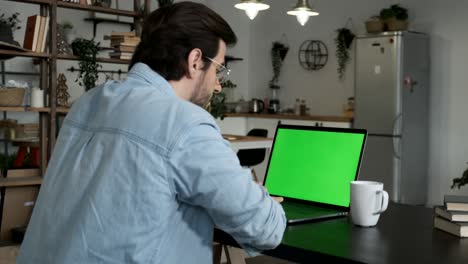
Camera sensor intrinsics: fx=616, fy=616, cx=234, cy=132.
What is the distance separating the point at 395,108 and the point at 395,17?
3.28 ft

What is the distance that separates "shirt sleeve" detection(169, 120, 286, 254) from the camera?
1.12m

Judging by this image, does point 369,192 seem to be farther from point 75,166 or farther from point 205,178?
point 75,166

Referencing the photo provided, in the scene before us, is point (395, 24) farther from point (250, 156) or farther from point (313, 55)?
point (250, 156)

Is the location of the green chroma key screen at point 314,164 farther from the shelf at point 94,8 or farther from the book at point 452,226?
the shelf at point 94,8

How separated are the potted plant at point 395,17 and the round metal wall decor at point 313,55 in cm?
130

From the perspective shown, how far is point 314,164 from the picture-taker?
208cm

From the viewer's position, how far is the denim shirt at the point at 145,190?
112 centimetres

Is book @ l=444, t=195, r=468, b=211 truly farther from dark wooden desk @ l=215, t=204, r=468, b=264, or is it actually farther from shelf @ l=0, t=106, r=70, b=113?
shelf @ l=0, t=106, r=70, b=113

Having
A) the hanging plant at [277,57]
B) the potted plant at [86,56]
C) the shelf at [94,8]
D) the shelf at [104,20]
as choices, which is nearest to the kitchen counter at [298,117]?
the hanging plant at [277,57]

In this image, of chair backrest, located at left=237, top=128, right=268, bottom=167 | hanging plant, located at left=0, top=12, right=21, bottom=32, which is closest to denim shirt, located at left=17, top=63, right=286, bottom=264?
chair backrest, located at left=237, top=128, right=268, bottom=167

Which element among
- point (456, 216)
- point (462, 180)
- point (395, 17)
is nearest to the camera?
point (456, 216)

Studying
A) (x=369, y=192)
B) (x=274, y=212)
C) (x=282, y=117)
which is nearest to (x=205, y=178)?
(x=274, y=212)

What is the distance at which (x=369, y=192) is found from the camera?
174cm

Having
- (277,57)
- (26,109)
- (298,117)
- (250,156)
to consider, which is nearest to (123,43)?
(26,109)
